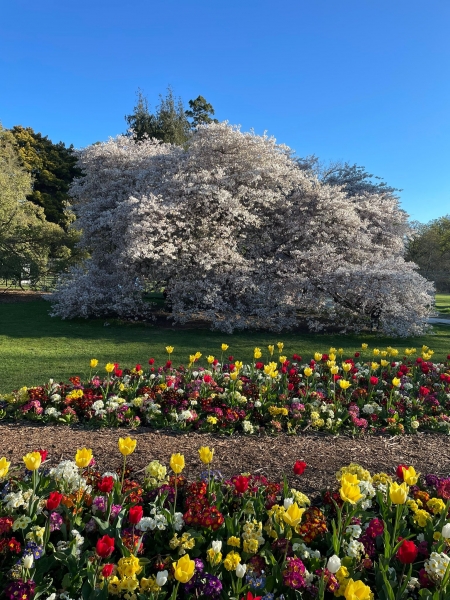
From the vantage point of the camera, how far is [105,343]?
332 inches

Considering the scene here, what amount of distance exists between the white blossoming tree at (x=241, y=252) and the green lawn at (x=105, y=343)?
63 centimetres

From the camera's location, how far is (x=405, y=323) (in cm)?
1008

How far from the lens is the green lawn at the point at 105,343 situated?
6.25 meters

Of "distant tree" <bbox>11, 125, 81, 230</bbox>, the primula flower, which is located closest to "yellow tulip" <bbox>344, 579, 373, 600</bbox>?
the primula flower

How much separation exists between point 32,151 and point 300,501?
107 feet

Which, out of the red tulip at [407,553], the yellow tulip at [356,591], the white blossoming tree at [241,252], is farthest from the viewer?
the white blossoming tree at [241,252]

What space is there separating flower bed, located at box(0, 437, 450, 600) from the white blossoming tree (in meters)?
8.00

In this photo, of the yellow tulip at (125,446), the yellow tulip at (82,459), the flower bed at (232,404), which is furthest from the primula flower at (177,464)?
the flower bed at (232,404)

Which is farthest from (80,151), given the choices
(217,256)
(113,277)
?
(217,256)

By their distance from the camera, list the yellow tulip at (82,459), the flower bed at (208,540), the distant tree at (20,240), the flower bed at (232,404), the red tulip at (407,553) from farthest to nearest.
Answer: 1. the distant tree at (20,240)
2. the flower bed at (232,404)
3. the yellow tulip at (82,459)
4. the flower bed at (208,540)
5. the red tulip at (407,553)

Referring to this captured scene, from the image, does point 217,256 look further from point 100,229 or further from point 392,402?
point 392,402

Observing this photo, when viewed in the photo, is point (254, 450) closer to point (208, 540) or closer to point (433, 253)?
point (208, 540)

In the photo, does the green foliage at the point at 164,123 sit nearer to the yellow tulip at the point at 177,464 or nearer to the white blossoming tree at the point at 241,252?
the white blossoming tree at the point at 241,252

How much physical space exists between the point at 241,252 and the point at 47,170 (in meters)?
23.2
